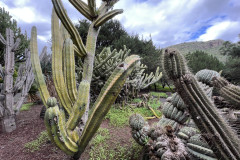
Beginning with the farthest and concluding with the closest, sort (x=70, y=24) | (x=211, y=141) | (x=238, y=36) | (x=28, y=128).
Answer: (x=238, y=36) < (x=28, y=128) < (x=70, y=24) < (x=211, y=141)

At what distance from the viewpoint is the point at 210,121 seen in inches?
37.1

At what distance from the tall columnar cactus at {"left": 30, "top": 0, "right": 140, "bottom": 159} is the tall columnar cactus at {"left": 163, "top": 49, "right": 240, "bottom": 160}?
417mm

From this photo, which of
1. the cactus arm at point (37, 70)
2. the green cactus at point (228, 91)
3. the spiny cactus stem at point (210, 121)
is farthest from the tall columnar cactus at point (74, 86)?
the green cactus at point (228, 91)

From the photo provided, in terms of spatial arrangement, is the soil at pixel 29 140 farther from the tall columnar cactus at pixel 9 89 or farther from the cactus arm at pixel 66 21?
the cactus arm at pixel 66 21

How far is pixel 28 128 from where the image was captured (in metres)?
3.06

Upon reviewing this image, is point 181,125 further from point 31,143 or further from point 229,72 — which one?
point 229,72

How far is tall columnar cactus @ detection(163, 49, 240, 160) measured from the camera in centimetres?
90

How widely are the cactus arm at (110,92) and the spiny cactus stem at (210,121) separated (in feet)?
1.59

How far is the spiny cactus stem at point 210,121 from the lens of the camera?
0.90 metres

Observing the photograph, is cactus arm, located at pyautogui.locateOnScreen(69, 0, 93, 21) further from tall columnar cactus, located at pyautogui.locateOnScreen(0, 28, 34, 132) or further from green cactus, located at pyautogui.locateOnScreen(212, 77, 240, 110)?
→ tall columnar cactus, located at pyautogui.locateOnScreen(0, 28, 34, 132)

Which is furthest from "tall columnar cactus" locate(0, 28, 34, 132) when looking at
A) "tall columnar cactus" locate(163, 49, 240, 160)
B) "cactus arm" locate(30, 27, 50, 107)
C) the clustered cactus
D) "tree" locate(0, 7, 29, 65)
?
"tree" locate(0, 7, 29, 65)

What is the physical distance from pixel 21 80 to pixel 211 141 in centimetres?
395

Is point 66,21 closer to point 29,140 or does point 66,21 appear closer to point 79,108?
point 79,108

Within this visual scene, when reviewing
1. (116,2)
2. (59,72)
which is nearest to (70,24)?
(59,72)
